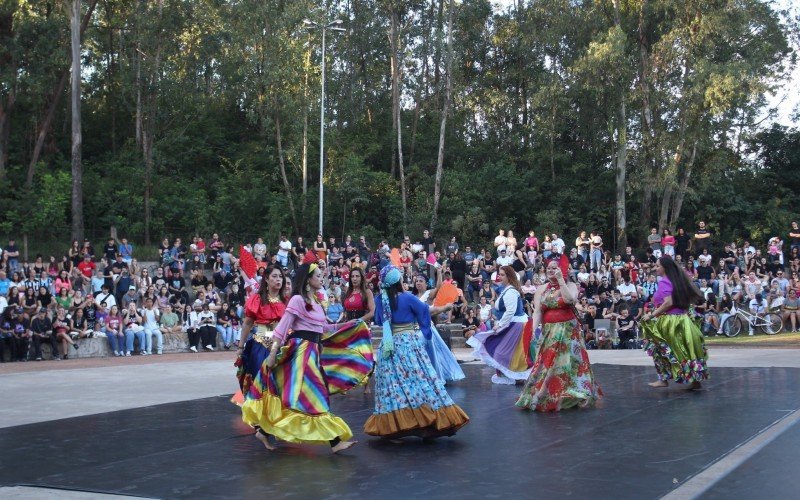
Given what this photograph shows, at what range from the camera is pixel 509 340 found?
13.2 metres

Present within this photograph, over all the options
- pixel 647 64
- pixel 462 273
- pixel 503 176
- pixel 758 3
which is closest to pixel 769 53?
pixel 758 3

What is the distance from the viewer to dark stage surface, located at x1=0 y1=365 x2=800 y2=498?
6465mm

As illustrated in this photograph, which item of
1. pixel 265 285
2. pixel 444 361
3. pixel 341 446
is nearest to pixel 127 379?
pixel 444 361

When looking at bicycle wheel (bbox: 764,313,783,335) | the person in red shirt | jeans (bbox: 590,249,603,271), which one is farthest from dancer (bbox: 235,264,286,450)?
jeans (bbox: 590,249,603,271)

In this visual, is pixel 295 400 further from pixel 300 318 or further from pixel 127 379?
pixel 127 379

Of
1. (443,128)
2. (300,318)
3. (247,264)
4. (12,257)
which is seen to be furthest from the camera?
(443,128)

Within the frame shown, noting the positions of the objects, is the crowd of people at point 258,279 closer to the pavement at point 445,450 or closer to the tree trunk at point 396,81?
the pavement at point 445,450

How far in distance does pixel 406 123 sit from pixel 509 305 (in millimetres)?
33049

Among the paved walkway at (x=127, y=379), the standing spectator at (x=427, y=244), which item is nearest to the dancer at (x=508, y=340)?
the paved walkway at (x=127, y=379)

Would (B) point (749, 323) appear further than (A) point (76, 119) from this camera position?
No

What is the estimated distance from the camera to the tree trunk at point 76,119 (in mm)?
30469

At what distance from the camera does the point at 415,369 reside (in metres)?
8.32

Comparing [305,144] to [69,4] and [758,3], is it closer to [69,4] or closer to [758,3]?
[69,4]

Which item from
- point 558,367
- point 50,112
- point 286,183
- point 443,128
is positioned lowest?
point 558,367
